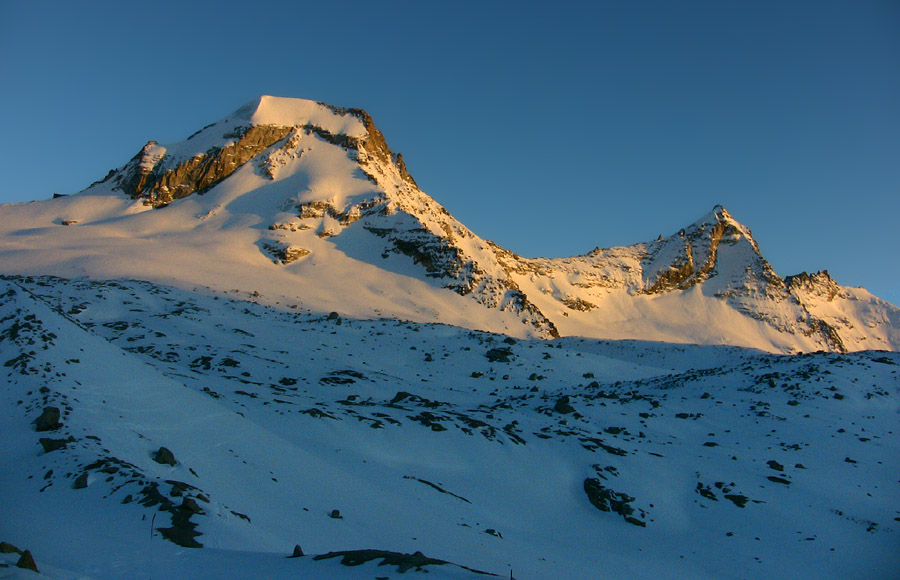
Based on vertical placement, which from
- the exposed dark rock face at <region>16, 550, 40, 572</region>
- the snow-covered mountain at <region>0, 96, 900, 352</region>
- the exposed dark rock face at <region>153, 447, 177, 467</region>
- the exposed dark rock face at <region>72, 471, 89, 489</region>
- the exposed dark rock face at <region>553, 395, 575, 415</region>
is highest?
the snow-covered mountain at <region>0, 96, 900, 352</region>

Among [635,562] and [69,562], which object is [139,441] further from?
[635,562]

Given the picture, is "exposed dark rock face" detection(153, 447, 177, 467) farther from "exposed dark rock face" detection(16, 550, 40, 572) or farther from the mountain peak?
the mountain peak

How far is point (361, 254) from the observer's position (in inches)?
2854

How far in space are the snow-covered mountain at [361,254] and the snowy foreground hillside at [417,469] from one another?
33189 mm

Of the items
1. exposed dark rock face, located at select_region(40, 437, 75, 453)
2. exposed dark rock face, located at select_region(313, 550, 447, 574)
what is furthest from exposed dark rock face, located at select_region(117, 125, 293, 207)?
exposed dark rock face, located at select_region(313, 550, 447, 574)

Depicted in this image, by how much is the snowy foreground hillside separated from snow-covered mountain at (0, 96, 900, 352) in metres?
33.2

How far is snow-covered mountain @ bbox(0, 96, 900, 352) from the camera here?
60.0m

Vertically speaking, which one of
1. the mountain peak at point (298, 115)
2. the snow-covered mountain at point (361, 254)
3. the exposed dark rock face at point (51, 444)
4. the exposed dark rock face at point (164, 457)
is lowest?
the exposed dark rock face at point (51, 444)

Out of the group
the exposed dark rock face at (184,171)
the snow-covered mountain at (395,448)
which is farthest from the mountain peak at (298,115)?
the snow-covered mountain at (395,448)

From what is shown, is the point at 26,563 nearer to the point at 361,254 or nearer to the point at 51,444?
the point at 51,444

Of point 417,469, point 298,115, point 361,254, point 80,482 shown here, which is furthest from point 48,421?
point 298,115

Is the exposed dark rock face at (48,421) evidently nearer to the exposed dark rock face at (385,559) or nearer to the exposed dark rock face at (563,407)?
the exposed dark rock face at (385,559)

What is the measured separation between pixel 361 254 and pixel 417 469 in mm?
59214

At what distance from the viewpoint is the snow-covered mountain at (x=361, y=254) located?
6003cm
